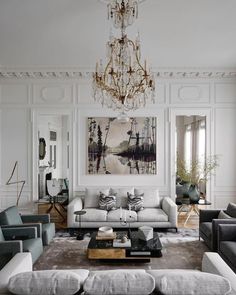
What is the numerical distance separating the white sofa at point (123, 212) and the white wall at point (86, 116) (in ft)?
1.19

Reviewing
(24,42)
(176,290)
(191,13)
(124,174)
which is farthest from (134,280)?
(124,174)

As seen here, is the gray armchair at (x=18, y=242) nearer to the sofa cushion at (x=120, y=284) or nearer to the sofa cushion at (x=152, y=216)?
the sofa cushion at (x=120, y=284)

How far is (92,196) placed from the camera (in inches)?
235

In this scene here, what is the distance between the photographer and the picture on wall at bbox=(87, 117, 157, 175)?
20.8 feet

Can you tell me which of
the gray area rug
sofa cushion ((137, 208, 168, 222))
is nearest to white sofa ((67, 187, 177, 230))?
sofa cushion ((137, 208, 168, 222))

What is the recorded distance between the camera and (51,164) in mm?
8617

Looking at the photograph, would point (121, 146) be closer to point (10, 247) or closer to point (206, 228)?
point (206, 228)

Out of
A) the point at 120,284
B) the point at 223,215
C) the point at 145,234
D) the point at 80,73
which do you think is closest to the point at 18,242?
the point at 145,234

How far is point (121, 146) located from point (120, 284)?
458 centimetres

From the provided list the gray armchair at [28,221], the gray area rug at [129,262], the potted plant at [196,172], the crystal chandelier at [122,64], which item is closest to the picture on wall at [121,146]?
the potted plant at [196,172]

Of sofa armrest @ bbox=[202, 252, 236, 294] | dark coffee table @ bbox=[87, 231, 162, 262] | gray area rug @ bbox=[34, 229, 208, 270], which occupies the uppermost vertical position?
sofa armrest @ bbox=[202, 252, 236, 294]

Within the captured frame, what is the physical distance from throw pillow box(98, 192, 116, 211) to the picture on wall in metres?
0.71

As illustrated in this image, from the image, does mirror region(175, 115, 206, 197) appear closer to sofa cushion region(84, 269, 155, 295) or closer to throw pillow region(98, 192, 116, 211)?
throw pillow region(98, 192, 116, 211)

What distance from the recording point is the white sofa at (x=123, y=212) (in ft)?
17.6
